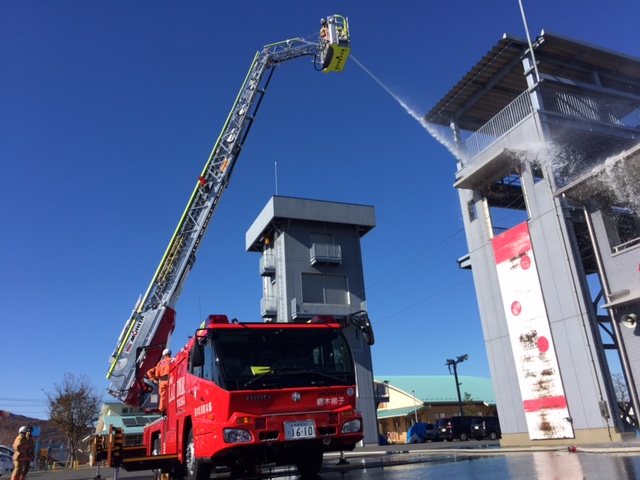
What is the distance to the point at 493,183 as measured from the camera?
Result: 20.4 meters

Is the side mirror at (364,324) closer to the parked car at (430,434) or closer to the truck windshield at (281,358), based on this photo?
the truck windshield at (281,358)

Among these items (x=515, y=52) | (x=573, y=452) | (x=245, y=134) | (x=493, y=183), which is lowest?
(x=573, y=452)

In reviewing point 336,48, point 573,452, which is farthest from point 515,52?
point 573,452

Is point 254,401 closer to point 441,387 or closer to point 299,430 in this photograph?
point 299,430

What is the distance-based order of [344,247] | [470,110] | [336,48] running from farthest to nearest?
1. [344,247]
2. [470,110]
3. [336,48]

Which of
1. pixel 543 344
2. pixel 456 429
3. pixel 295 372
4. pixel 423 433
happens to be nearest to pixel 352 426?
pixel 295 372

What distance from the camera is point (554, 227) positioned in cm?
1675

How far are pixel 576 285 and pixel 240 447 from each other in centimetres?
1206

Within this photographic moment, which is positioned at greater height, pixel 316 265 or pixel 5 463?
pixel 316 265

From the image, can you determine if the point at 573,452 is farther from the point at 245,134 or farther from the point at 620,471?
the point at 245,134

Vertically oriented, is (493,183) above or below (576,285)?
above

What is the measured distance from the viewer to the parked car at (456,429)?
3506 centimetres

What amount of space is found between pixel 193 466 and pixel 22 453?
5.36 metres

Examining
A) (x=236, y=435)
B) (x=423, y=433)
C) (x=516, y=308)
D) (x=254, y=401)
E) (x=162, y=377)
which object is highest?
(x=516, y=308)
